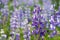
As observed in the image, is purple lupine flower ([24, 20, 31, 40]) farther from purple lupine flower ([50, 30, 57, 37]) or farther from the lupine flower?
purple lupine flower ([50, 30, 57, 37])

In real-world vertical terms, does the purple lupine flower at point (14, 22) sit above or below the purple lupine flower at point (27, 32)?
above

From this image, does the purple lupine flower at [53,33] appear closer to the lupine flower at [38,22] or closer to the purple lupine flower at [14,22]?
the lupine flower at [38,22]

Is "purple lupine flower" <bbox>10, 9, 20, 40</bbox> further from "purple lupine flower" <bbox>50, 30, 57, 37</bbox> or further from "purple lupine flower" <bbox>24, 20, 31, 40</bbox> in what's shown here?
"purple lupine flower" <bbox>50, 30, 57, 37</bbox>

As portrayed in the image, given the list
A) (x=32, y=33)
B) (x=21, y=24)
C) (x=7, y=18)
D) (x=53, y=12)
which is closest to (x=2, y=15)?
(x=7, y=18)

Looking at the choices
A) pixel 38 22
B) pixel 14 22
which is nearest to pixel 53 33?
pixel 38 22

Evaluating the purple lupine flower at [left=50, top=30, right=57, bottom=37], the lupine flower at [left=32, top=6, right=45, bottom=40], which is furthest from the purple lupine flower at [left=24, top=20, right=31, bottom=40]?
the purple lupine flower at [left=50, top=30, right=57, bottom=37]

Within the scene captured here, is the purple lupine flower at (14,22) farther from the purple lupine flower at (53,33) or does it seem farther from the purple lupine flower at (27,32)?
the purple lupine flower at (53,33)

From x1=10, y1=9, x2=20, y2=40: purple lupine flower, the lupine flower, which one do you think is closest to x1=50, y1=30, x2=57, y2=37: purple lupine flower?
the lupine flower

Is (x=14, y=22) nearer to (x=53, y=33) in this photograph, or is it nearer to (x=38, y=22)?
(x=38, y=22)

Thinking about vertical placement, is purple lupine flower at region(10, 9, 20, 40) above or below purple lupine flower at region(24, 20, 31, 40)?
above

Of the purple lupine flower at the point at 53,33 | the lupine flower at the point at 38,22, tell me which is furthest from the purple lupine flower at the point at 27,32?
the purple lupine flower at the point at 53,33

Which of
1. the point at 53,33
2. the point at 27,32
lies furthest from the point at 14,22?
the point at 53,33

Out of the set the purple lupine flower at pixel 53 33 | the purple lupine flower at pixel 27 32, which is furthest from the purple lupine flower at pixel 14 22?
the purple lupine flower at pixel 53 33
